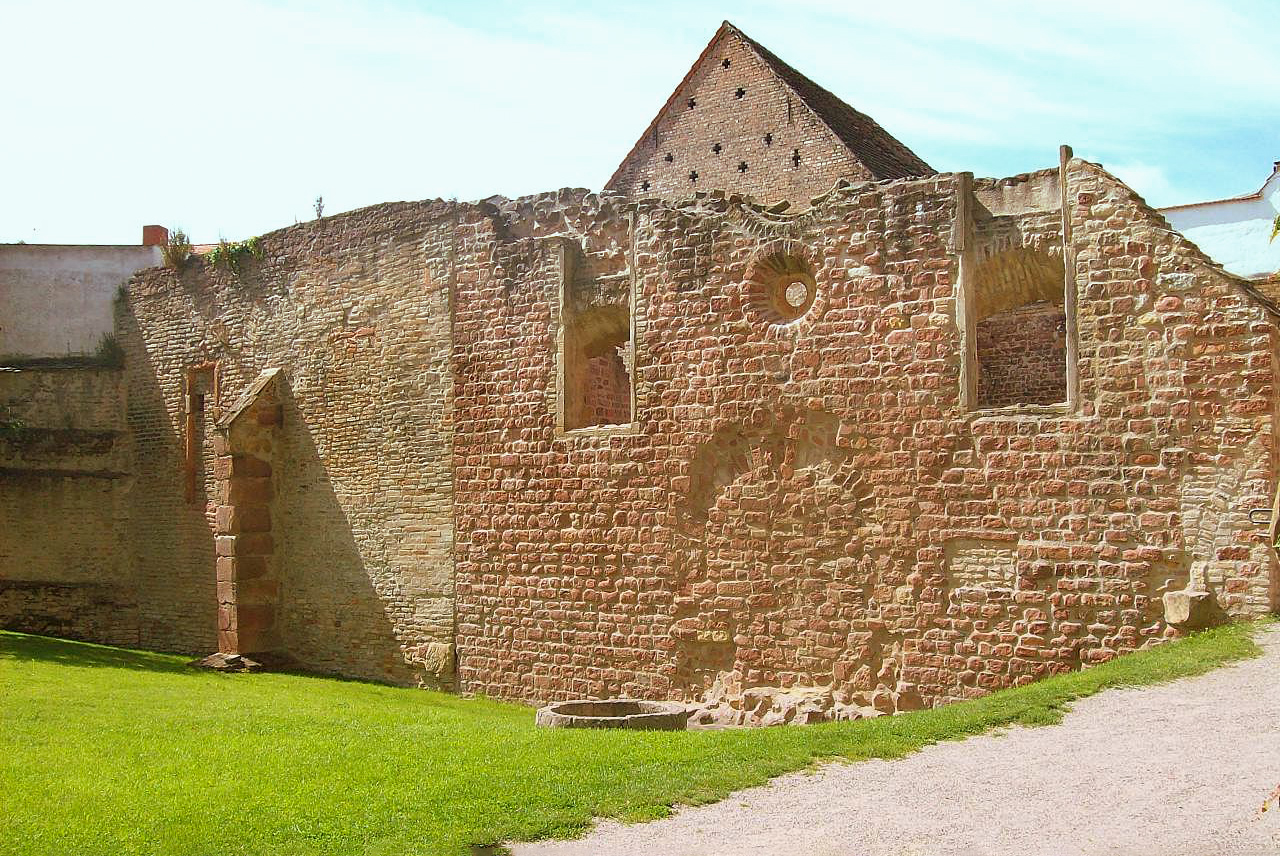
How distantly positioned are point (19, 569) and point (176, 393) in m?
3.60

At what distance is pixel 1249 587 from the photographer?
9125 millimetres

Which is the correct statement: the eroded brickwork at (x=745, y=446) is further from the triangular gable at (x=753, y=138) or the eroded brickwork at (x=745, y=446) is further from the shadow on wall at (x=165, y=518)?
the triangular gable at (x=753, y=138)

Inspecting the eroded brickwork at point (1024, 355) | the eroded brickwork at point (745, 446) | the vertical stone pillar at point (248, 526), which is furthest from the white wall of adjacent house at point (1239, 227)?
the vertical stone pillar at point (248, 526)

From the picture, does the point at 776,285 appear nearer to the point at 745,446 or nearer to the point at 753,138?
the point at 745,446

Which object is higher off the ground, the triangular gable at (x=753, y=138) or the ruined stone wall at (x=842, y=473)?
the triangular gable at (x=753, y=138)

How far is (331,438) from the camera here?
1596 centimetres

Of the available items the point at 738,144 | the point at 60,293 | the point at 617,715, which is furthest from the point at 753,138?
the point at 617,715

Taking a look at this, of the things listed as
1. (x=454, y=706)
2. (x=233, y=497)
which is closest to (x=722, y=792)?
(x=454, y=706)

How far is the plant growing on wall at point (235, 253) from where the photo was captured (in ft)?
56.7

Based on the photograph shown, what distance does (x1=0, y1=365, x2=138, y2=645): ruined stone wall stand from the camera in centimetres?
1884

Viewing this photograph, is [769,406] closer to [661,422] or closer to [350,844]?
[661,422]

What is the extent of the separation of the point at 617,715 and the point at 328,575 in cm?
608

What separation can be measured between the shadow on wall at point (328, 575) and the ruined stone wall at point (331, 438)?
24 millimetres

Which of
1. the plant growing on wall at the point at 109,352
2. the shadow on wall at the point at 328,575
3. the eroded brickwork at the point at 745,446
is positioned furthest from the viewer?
the plant growing on wall at the point at 109,352
